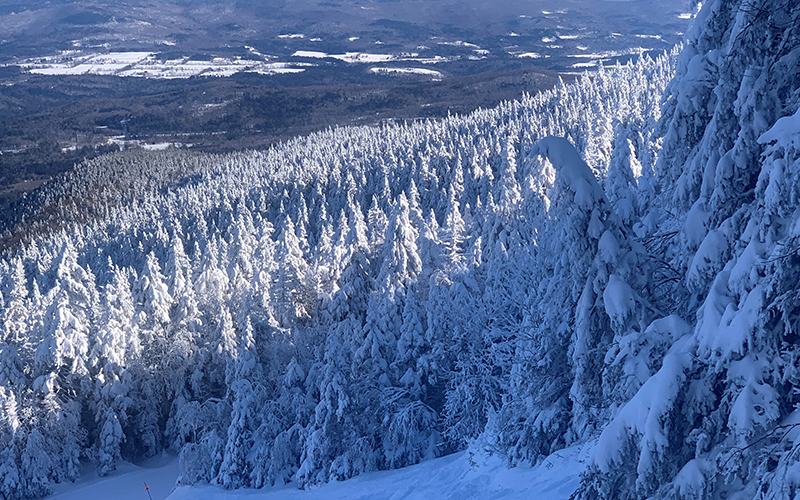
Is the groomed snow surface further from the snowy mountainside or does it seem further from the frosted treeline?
the snowy mountainside

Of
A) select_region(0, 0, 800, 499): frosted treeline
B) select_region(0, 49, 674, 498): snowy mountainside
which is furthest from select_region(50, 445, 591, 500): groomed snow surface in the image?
select_region(0, 49, 674, 498): snowy mountainside

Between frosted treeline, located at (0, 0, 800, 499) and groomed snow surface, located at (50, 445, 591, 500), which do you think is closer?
frosted treeline, located at (0, 0, 800, 499)

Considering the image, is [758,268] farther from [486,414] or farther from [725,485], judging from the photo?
[486,414]

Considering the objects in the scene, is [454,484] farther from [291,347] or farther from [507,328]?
[291,347]

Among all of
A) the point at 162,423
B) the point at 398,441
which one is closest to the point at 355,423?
the point at 398,441

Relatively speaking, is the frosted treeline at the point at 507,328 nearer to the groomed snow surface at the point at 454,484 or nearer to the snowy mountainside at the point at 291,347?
the snowy mountainside at the point at 291,347

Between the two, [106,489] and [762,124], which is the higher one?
[762,124]

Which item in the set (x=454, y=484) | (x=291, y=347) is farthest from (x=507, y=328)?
(x=291, y=347)

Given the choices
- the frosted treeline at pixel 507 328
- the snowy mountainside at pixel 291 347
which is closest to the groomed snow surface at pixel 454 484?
the frosted treeline at pixel 507 328
